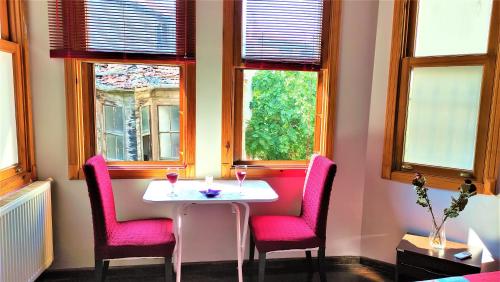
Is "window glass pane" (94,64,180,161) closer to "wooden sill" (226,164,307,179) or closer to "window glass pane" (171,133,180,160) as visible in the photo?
"window glass pane" (171,133,180,160)

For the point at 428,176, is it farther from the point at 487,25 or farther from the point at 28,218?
the point at 28,218

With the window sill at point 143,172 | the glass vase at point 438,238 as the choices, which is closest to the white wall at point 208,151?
the window sill at point 143,172

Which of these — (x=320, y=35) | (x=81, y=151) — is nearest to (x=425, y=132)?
(x=320, y=35)

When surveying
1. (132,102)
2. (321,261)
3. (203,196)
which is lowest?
(321,261)

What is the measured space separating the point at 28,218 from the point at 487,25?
3.12 m

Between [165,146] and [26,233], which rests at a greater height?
[165,146]

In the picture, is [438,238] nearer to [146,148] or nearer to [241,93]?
[241,93]

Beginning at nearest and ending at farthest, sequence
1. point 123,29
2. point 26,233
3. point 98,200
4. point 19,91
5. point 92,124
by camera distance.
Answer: point 98,200 < point 26,233 < point 19,91 < point 123,29 < point 92,124

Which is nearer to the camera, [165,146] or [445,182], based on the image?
[445,182]

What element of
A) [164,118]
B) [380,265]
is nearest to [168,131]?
[164,118]

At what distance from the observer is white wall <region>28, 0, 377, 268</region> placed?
237 centimetres

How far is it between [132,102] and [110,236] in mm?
962

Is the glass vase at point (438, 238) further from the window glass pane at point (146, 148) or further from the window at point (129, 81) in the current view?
the window glass pane at point (146, 148)

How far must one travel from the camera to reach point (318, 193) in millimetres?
2273
